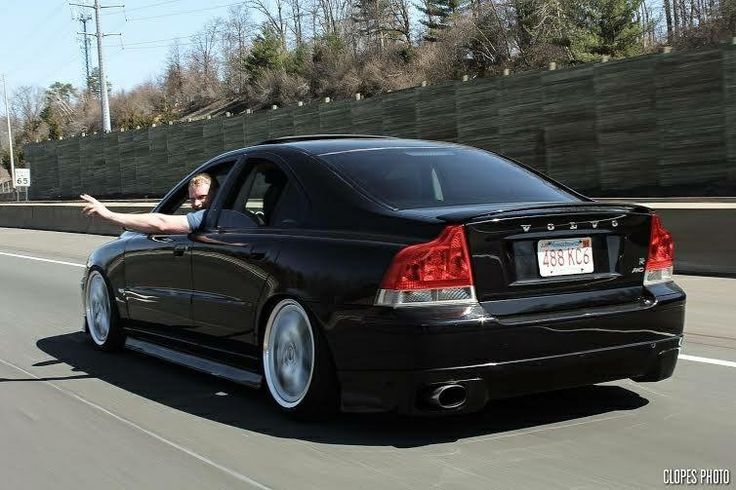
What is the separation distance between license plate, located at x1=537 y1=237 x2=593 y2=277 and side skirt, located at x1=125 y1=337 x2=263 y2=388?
1.88 metres

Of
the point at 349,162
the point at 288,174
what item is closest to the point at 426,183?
the point at 349,162

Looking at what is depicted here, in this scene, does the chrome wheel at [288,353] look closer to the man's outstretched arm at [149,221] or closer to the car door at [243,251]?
the car door at [243,251]

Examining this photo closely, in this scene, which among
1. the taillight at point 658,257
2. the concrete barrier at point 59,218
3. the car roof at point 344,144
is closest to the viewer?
the taillight at point 658,257

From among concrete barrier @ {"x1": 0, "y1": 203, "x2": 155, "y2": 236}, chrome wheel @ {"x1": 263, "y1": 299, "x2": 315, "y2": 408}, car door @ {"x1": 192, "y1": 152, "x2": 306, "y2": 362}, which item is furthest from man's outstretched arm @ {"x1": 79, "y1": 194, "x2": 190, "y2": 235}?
concrete barrier @ {"x1": 0, "y1": 203, "x2": 155, "y2": 236}

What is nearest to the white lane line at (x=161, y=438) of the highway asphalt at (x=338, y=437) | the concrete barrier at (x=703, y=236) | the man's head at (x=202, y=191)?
the highway asphalt at (x=338, y=437)

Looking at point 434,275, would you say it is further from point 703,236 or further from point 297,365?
point 703,236

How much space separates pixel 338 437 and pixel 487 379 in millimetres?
949

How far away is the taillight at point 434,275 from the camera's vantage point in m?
4.52

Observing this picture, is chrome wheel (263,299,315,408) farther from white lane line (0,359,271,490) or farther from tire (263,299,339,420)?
white lane line (0,359,271,490)

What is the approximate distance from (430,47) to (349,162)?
2390 inches

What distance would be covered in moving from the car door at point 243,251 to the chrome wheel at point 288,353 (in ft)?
0.55

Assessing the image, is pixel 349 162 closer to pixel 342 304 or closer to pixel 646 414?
pixel 342 304

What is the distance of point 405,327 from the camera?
446 cm

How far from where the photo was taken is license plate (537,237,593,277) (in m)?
4.71
